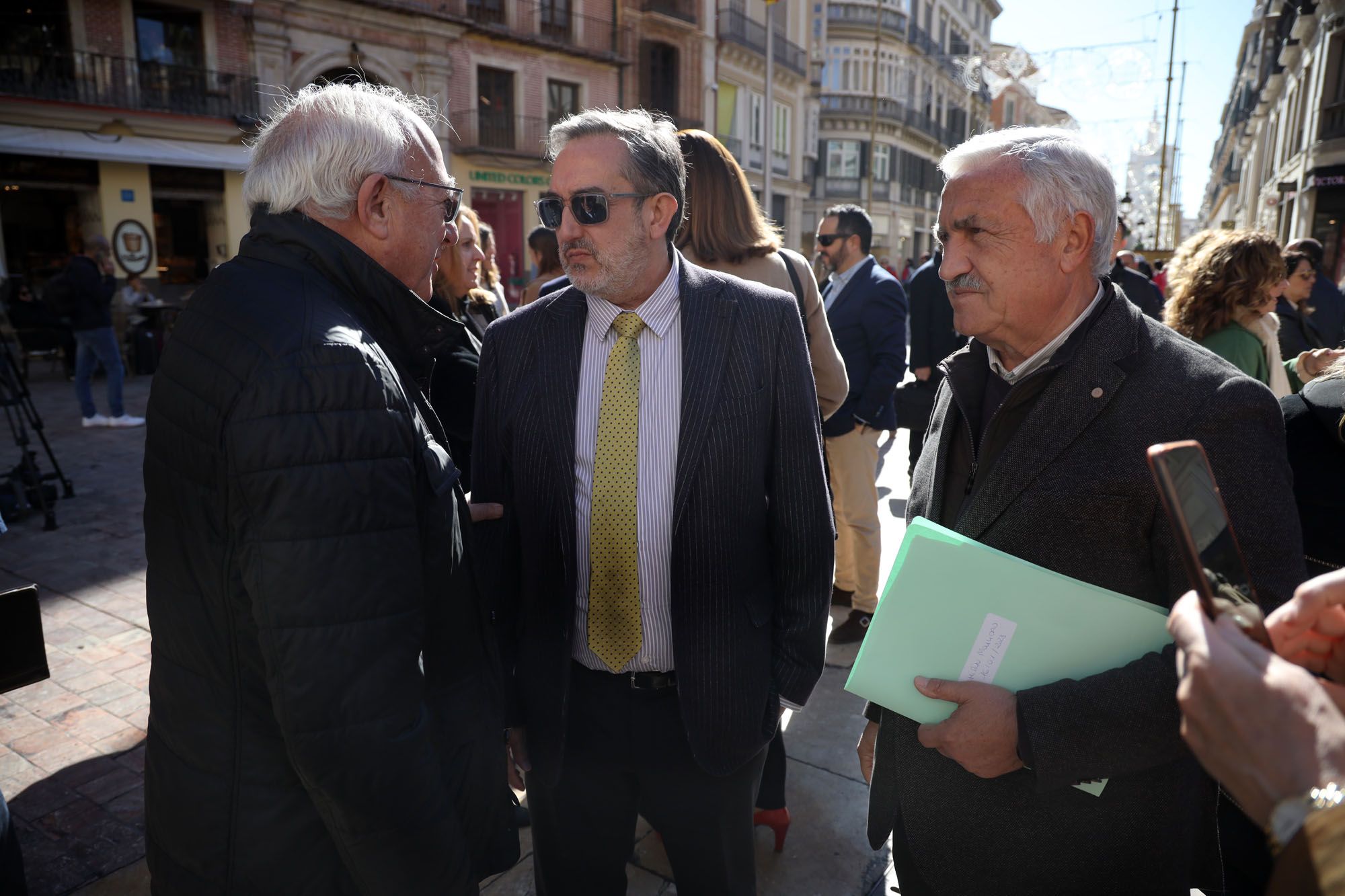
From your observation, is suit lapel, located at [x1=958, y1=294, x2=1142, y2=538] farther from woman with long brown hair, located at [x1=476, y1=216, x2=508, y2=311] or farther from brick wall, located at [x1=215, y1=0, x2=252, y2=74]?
brick wall, located at [x1=215, y1=0, x2=252, y2=74]

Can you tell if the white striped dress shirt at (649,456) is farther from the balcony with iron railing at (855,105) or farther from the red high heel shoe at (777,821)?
the balcony with iron railing at (855,105)

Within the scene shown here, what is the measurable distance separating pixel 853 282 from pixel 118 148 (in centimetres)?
1652

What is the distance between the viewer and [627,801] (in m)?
1.95

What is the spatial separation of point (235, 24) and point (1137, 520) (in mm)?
20606

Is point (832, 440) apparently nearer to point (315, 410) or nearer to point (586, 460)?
point (586, 460)

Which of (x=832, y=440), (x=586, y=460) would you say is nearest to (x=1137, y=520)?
(x=586, y=460)

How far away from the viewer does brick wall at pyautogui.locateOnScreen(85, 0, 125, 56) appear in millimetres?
15594

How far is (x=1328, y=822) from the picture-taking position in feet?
2.26

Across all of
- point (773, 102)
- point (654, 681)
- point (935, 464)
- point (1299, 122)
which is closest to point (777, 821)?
point (654, 681)

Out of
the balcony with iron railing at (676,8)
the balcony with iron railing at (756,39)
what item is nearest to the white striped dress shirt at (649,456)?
the balcony with iron railing at (676,8)

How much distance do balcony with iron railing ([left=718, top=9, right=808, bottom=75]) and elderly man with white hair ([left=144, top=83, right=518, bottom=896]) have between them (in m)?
28.9

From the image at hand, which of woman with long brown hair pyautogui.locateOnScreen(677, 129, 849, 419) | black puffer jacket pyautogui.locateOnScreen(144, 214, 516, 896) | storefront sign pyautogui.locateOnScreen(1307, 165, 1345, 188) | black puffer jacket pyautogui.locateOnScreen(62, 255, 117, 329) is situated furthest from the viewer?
storefront sign pyautogui.locateOnScreen(1307, 165, 1345, 188)

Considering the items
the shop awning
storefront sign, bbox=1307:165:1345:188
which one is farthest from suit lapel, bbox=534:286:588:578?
storefront sign, bbox=1307:165:1345:188

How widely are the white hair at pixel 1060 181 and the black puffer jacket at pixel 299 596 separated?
112 centimetres
